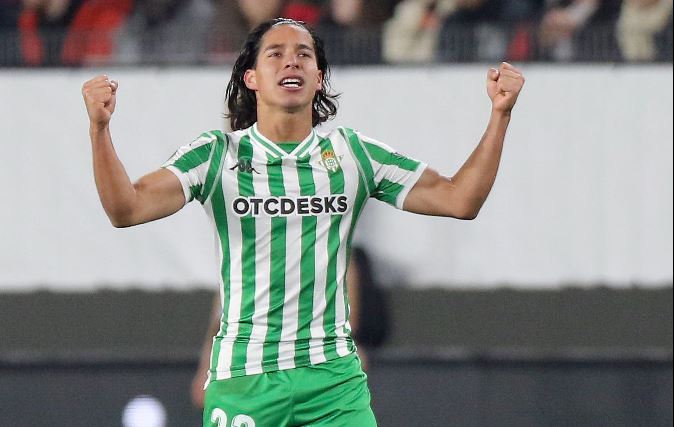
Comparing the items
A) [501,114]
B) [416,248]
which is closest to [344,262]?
[501,114]

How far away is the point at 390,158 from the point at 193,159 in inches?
24.0

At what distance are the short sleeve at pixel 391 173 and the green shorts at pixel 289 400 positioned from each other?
1.81 feet

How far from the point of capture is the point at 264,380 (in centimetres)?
404

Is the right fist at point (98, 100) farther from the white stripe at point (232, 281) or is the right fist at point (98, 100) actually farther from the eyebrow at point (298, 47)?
the eyebrow at point (298, 47)

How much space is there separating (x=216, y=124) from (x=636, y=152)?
2.09m

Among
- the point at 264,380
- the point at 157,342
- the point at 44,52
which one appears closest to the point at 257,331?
the point at 264,380

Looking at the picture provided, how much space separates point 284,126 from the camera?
4164 mm

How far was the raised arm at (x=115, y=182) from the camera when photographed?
3699mm

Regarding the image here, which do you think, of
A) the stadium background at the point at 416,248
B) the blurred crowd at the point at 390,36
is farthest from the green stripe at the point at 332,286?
the blurred crowd at the point at 390,36

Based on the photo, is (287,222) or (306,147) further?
(306,147)

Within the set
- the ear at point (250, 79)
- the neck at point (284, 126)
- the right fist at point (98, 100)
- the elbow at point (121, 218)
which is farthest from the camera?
the ear at point (250, 79)

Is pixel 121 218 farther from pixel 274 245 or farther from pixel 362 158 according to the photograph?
pixel 362 158

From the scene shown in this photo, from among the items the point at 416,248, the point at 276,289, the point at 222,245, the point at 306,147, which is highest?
the point at 306,147

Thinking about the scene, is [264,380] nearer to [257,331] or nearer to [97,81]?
[257,331]
